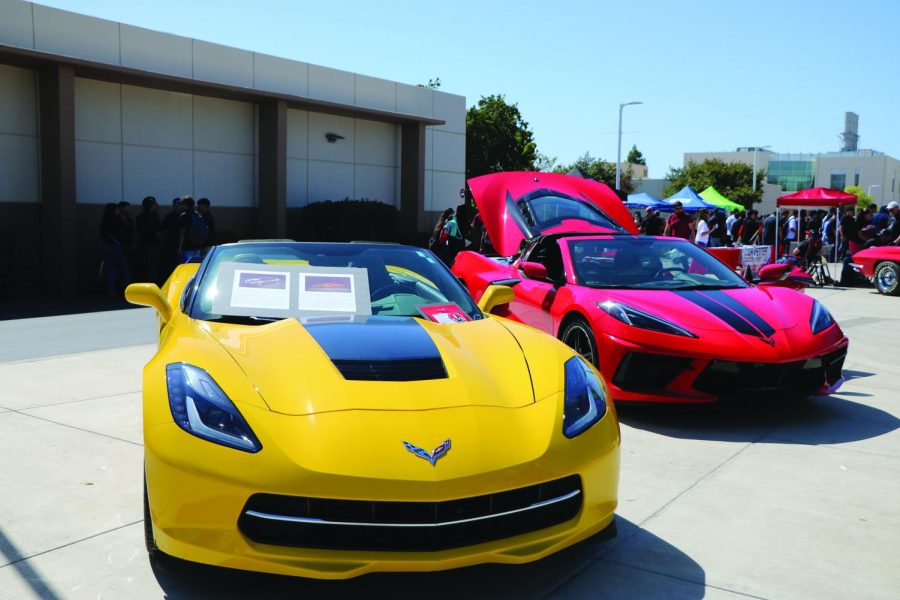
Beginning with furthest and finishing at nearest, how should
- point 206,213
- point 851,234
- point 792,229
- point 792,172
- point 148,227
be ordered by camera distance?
1. point 792,172
2. point 792,229
3. point 851,234
4. point 148,227
5. point 206,213

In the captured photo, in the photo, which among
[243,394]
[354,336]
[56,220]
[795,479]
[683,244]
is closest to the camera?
[243,394]

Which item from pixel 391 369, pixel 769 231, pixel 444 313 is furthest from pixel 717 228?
pixel 391 369

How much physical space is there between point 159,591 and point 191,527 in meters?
0.48

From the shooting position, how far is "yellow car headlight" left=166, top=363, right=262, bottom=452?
277cm

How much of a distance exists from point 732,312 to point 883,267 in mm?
12033

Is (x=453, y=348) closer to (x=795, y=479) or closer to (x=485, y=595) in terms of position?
(x=485, y=595)

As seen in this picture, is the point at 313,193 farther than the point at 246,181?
Yes

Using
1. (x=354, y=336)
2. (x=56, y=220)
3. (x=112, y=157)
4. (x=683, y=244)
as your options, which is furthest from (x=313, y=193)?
(x=354, y=336)

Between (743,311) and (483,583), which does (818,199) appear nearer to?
(743,311)

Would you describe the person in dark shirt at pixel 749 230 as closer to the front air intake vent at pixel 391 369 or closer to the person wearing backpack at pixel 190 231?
the person wearing backpack at pixel 190 231

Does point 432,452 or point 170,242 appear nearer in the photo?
point 432,452

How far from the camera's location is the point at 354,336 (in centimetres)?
346

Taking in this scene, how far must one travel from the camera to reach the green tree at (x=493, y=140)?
51750mm

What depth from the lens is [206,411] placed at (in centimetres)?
289
